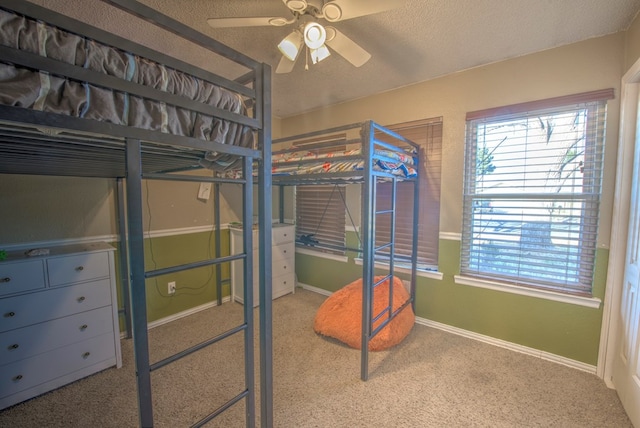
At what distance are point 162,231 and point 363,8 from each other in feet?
8.25

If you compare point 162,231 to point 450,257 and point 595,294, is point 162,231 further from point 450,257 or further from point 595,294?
point 595,294

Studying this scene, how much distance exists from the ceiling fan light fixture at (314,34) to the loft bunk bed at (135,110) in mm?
486

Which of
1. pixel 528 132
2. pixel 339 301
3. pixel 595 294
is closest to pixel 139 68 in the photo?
pixel 339 301

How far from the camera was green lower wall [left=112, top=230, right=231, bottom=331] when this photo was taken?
8.36 ft

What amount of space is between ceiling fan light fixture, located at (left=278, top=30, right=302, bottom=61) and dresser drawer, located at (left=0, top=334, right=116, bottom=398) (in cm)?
233

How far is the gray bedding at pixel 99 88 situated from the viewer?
0.61 m

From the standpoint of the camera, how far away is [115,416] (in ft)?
5.09

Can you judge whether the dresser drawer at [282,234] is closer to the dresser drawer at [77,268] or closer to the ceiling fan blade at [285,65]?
the dresser drawer at [77,268]

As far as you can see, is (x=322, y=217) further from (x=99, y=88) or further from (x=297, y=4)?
(x=99, y=88)

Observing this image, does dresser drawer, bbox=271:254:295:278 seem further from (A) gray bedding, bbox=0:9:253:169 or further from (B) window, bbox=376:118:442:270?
(A) gray bedding, bbox=0:9:253:169

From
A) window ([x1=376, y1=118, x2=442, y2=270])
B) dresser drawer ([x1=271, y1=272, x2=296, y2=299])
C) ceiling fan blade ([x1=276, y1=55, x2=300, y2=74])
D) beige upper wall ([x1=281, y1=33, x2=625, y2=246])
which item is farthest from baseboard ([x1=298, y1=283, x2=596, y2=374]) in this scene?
ceiling fan blade ([x1=276, y1=55, x2=300, y2=74])

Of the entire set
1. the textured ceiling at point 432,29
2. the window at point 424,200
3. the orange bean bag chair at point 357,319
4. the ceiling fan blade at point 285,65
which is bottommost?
the orange bean bag chair at point 357,319

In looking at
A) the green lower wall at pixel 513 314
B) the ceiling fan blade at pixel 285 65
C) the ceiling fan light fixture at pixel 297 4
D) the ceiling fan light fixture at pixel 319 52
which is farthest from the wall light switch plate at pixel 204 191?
the green lower wall at pixel 513 314

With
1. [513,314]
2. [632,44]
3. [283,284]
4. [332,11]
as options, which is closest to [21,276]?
[283,284]
